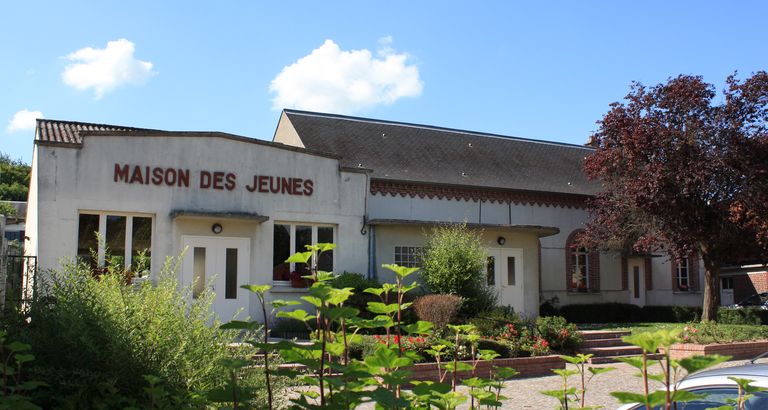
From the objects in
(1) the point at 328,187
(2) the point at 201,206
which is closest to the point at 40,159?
(2) the point at 201,206

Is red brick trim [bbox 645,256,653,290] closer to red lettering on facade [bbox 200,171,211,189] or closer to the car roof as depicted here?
red lettering on facade [bbox 200,171,211,189]

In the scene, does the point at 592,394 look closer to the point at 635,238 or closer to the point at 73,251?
the point at 73,251

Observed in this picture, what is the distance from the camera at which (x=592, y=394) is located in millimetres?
10992

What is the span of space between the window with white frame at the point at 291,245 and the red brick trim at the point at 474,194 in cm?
380

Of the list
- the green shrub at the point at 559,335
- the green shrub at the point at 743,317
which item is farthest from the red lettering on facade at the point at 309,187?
the green shrub at the point at 743,317

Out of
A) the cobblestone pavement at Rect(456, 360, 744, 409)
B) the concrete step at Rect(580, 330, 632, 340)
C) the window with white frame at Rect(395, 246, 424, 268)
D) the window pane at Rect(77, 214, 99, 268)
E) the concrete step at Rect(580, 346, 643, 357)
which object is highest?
the window pane at Rect(77, 214, 99, 268)

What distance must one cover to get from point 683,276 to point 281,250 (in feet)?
64.3

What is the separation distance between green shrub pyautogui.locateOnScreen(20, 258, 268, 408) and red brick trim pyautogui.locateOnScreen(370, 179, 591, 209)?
16.1m

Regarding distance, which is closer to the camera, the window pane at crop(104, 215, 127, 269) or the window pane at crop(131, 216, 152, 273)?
the window pane at crop(104, 215, 127, 269)

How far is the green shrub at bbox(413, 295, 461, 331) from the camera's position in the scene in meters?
15.4

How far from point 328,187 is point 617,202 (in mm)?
9880

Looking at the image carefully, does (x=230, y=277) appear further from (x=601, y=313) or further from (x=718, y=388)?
(x=718, y=388)

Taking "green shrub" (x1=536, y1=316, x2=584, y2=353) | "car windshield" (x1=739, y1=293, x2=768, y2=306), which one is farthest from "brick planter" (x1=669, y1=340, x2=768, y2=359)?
"car windshield" (x1=739, y1=293, x2=768, y2=306)

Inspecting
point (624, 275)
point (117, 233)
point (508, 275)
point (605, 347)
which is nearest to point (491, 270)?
point (508, 275)
